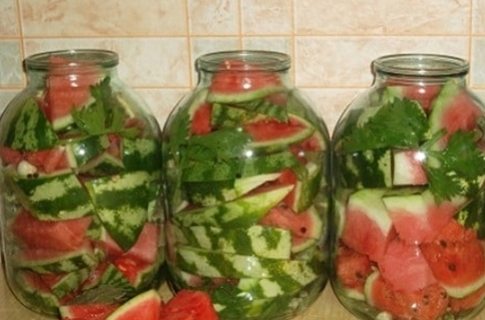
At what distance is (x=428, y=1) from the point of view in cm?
127

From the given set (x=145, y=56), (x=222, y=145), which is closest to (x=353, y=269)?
(x=222, y=145)

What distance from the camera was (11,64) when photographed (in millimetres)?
1397

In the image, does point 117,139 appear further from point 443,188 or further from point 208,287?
point 443,188

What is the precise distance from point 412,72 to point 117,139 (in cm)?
38

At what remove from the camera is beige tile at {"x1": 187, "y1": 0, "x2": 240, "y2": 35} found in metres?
1.32

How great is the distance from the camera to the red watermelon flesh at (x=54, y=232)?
1.17 meters

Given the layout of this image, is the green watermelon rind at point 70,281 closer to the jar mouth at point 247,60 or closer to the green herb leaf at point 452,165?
the jar mouth at point 247,60

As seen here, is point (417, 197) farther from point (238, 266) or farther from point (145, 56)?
point (145, 56)

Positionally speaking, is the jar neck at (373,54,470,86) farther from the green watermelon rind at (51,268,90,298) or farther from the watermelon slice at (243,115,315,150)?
the green watermelon rind at (51,268,90,298)

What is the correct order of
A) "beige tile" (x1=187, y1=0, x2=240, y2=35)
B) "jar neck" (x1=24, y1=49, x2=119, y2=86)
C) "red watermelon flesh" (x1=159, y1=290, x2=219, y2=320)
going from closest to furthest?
"red watermelon flesh" (x1=159, y1=290, x2=219, y2=320) → "jar neck" (x1=24, y1=49, x2=119, y2=86) → "beige tile" (x1=187, y1=0, x2=240, y2=35)

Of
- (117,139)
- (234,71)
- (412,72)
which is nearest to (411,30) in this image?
(412,72)

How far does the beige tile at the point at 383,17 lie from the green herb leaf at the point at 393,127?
18 centimetres

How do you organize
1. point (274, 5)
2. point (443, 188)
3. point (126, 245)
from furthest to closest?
point (274, 5) < point (126, 245) < point (443, 188)

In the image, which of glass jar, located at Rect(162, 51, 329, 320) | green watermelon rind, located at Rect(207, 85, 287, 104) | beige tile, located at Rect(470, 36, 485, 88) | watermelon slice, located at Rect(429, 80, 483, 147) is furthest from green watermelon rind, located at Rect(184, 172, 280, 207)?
beige tile, located at Rect(470, 36, 485, 88)
